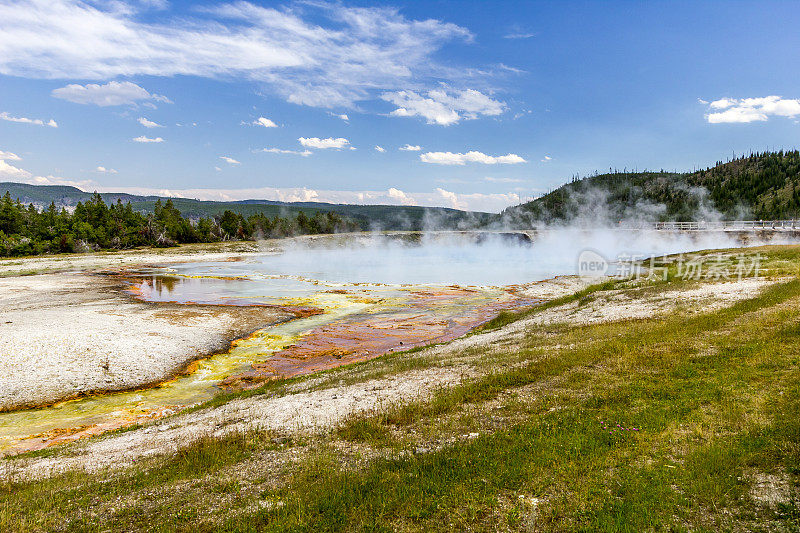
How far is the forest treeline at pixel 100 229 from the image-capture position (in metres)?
103

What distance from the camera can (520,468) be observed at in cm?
790

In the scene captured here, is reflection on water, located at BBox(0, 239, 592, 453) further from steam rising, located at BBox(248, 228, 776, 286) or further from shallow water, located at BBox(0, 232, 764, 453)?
steam rising, located at BBox(248, 228, 776, 286)

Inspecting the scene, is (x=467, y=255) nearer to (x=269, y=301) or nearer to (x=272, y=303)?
(x=269, y=301)

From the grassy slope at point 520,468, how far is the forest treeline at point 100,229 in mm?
123314

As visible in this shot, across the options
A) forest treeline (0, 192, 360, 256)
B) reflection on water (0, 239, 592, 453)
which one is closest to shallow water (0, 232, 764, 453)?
reflection on water (0, 239, 592, 453)

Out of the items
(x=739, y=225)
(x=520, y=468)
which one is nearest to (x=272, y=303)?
(x=520, y=468)

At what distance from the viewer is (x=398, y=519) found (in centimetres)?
673

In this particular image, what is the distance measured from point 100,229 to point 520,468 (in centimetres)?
14197

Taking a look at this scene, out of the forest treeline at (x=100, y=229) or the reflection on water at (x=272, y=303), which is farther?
the forest treeline at (x=100, y=229)

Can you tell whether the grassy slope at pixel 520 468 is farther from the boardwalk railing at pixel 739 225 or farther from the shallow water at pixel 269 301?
the boardwalk railing at pixel 739 225

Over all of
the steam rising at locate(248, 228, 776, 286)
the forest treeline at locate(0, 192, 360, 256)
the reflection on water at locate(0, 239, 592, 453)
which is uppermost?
the forest treeline at locate(0, 192, 360, 256)

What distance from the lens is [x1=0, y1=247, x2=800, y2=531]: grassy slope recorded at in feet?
21.5

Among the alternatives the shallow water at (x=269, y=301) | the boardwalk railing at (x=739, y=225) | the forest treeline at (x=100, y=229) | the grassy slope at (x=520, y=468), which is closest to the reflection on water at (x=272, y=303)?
the shallow water at (x=269, y=301)

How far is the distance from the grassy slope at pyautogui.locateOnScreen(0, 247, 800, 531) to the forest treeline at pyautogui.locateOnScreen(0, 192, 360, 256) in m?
123
